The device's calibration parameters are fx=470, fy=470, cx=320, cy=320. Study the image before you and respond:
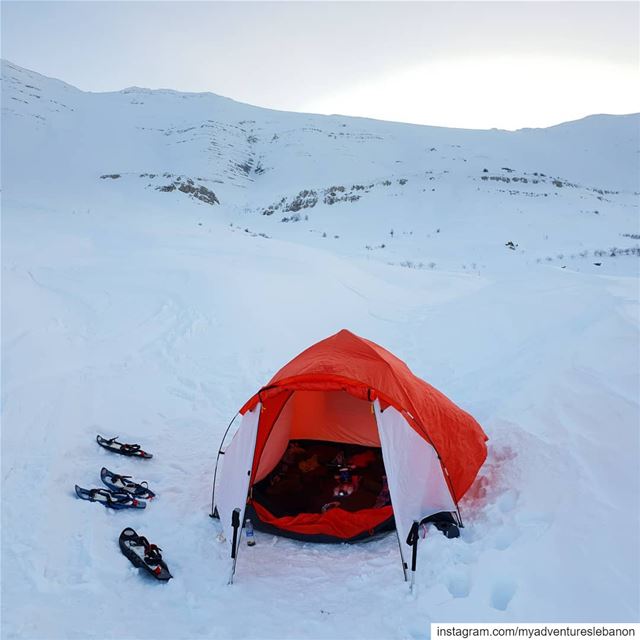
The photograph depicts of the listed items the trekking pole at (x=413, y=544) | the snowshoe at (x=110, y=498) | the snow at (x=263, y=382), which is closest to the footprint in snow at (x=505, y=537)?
the snow at (x=263, y=382)

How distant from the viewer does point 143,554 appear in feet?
12.0

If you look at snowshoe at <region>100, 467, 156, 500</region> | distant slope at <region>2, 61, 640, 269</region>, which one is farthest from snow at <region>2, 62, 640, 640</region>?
distant slope at <region>2, 61, 640, 269</region>

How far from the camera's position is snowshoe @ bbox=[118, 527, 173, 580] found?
3.53 metres

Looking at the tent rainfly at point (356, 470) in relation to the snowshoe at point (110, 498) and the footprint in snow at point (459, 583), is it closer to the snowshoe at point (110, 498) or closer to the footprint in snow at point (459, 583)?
the footprint in snow at point (459, 583)

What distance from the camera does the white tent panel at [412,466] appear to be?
12.9 feet

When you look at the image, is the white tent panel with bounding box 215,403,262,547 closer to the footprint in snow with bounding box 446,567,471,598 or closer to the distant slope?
the footprint in snow with bounding box 446,567,471,598

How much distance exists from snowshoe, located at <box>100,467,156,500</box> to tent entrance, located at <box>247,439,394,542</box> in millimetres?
1046

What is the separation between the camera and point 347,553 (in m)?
4.06

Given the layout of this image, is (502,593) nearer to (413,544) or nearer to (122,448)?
(413,544)

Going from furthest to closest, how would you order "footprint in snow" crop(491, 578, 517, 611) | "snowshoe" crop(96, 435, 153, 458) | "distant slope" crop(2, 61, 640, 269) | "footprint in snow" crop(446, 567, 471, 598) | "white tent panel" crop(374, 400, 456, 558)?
"distant slope" crop(2, 61, 640, 269)
"snowshoe" crop(96, 435, 153, 458)
"white tent panel" crop(374, 400, 456, 558)
"footprint in snow" crop(446, 567, 471, 598)
"footprint in snow" crop(491, 578, 517, 611)

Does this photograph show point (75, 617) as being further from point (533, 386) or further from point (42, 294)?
point (42, 294)

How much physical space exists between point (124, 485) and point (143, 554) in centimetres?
106

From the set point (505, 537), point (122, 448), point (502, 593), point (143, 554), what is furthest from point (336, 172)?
point (502, 593)

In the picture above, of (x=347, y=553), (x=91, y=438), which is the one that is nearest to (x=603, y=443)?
(x=347, y=553)
